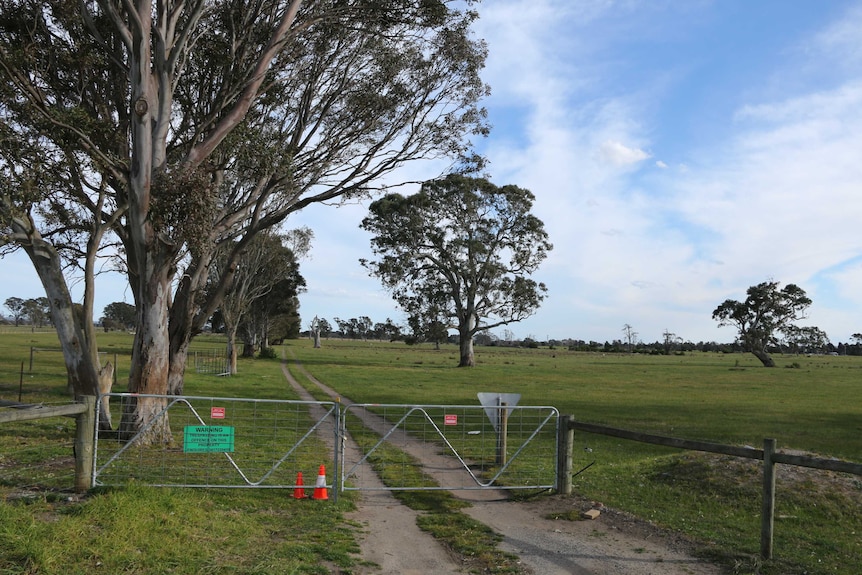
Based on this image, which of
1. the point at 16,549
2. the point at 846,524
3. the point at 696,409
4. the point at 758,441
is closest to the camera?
the point at 16,549

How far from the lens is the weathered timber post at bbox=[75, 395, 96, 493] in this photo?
7754 millimetres

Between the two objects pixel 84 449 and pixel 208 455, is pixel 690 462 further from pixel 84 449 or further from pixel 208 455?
pixel 84 449

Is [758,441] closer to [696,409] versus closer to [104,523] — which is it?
[696,409]

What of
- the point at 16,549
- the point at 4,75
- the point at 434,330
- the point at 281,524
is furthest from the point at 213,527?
the point at 434,330

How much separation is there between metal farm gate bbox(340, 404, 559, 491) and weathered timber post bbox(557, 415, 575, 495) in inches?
6.2

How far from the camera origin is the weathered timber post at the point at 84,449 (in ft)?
25.4

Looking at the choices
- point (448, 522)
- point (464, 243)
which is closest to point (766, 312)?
point (464, 243)

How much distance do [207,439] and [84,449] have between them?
1.36 meters

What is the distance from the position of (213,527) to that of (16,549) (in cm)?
184

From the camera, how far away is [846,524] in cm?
859

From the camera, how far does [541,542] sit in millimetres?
7113

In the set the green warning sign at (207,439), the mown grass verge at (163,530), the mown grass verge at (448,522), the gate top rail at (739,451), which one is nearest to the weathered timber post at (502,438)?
the mown grass verge at (448,522)

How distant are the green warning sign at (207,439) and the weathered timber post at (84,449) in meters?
1.05

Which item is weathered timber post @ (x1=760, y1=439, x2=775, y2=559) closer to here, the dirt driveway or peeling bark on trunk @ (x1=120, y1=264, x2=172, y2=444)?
the dirt driveway
